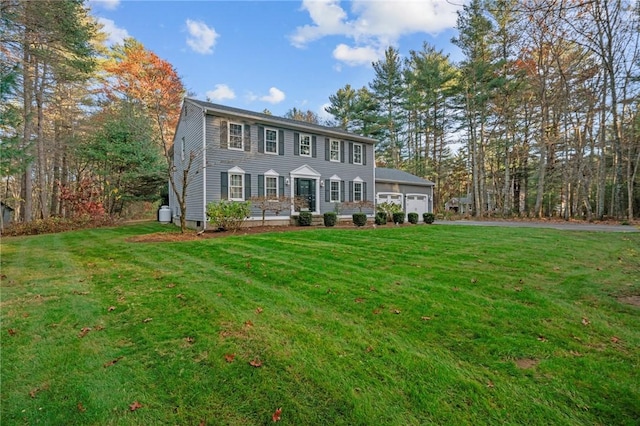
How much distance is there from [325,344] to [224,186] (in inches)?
438

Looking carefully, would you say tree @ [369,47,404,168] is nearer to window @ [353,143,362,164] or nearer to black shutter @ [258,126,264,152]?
window @ [353,143,362,164]

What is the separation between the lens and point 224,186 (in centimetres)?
1288

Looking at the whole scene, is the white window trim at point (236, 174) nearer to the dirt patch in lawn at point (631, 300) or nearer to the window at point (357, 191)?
the window at point (357, 191)

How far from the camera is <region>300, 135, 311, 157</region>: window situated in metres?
15.3

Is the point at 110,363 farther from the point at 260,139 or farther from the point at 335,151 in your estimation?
the point at 335,151

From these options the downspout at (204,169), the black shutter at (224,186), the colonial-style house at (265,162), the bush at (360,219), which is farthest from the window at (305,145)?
the downspout at (204,169)

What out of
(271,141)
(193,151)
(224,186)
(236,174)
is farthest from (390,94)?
(193,151)

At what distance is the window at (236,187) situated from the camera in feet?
43.0

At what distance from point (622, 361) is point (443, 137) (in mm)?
30569

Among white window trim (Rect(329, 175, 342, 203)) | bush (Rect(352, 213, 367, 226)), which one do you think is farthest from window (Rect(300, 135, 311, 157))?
bush (Rect(352, 213, 367, 226))

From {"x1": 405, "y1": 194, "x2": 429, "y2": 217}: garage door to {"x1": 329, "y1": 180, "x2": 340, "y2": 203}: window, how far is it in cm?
696

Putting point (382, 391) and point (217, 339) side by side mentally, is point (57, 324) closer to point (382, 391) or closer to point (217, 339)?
point (217, 339)

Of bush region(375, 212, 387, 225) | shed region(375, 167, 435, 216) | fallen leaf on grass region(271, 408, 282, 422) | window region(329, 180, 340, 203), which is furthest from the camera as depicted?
shed region(375, 167, 435, 216)

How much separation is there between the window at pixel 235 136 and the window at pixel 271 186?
6.25 ft
